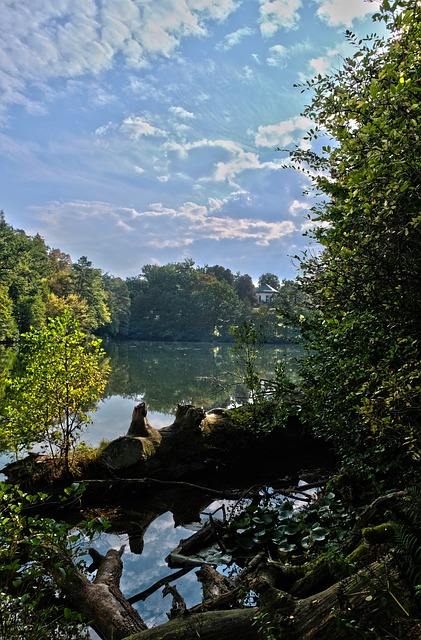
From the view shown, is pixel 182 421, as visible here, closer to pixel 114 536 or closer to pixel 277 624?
pixel 114 536

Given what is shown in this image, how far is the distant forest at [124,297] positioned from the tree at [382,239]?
34.3 metres

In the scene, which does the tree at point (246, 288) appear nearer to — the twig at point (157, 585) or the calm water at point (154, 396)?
the calm water at point (154, 396)

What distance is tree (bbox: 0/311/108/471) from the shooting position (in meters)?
6.24

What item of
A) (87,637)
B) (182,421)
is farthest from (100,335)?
(87,637)

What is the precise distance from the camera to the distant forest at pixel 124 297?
43375mm

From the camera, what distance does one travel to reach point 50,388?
652cm

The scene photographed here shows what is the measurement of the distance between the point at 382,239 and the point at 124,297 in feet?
247

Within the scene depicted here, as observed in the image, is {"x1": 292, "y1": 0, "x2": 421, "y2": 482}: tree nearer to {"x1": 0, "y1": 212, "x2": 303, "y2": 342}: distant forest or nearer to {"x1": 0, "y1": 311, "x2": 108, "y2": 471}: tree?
{"x1": 0, "y1": 311, "x2": 108, "y2": 471}: tree

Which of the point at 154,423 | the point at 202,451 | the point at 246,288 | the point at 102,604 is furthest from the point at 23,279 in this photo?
the point at 246,288

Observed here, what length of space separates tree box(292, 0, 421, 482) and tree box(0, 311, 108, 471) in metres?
4.21

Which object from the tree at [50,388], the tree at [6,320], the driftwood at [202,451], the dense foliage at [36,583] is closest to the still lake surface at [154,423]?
the dense foliage at [36,583]

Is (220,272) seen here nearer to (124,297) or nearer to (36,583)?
(124,297)

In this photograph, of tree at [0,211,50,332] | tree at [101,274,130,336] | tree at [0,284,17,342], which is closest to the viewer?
tree at [0,284,17,342]

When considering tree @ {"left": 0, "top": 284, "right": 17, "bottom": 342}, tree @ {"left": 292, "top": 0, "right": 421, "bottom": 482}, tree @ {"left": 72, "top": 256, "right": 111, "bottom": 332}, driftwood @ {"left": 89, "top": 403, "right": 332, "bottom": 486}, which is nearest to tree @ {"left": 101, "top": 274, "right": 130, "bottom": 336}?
tree @ {"left": 72, "top": 256, "right": 111, "bottom": 332}
